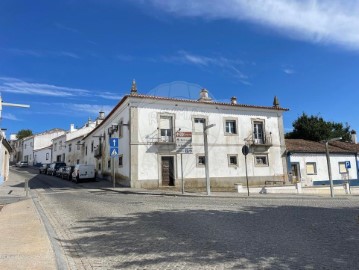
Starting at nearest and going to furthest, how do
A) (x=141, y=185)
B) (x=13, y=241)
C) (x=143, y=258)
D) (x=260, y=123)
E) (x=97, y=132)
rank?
1. (x=143, y=258)
2. (x=13, y=241)
3. (x=141, y=185)
4. (x=260, y=123)
5. (x=97, y=132)

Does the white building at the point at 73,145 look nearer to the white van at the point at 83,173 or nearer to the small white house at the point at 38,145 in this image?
the small white house at the point at 38,145

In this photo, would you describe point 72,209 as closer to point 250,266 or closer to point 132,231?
point 132,231

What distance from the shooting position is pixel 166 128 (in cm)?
2355

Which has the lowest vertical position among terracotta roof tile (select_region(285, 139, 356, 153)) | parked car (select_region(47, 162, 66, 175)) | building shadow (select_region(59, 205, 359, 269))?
building shadow (select_region(59, 205, 359, 269))

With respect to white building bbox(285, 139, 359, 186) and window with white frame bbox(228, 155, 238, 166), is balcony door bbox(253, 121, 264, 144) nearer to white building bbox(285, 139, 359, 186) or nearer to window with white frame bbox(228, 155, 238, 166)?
window with white frame bbox(228, 155, 238, 166)

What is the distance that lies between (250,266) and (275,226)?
3.37 meters

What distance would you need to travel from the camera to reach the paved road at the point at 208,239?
507cm

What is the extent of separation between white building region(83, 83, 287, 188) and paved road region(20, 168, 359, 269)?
12165 mm

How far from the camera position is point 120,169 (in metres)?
24.5

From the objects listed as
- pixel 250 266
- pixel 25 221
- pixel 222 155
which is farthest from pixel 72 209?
pixel 222 155

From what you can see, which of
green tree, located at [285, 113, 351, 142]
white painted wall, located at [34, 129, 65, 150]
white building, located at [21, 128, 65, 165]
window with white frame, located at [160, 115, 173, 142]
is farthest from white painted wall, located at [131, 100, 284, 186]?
white painted wall, located at [34, 129, 65, 150]

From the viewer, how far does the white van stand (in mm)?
26930

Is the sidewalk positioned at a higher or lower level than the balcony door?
lower

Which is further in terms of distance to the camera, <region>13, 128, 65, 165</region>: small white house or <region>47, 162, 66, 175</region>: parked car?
<region>13, 128, 65, 165</region>: small white house
